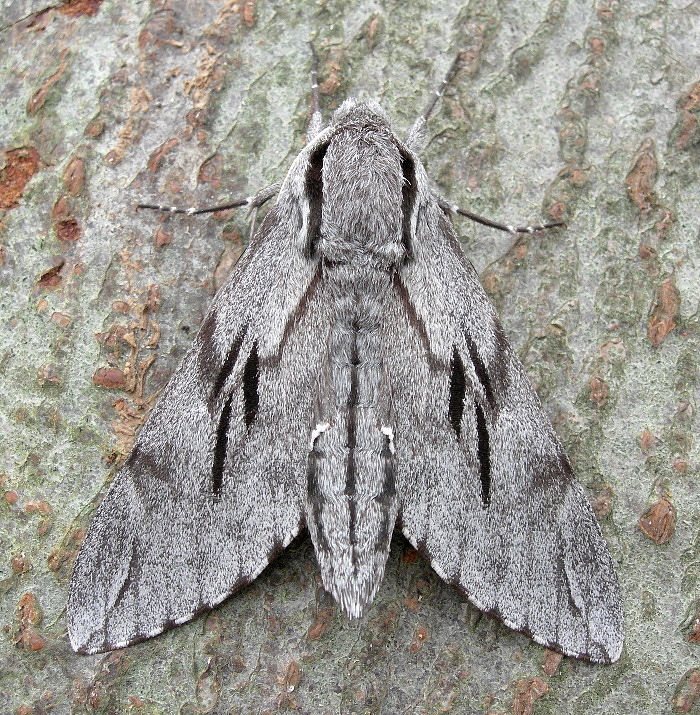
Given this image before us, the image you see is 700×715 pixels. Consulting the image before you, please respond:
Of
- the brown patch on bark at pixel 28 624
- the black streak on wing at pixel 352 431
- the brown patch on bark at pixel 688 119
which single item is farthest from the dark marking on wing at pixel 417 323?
the brown patch on bark at pixel 28 624

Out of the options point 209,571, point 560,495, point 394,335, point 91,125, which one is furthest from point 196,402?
point 560,495

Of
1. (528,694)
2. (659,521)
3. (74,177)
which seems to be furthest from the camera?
(74,177)

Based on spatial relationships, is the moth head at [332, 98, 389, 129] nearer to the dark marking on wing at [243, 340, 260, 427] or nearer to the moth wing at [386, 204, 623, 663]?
the moth wing at [386, 204, 623, 663]

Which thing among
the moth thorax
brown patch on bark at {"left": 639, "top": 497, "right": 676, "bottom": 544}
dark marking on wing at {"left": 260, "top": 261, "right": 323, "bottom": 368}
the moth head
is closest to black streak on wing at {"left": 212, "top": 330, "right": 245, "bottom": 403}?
dark marking on wing at {"left": 260, "top": 261, "right": 323, "bottom": 368}

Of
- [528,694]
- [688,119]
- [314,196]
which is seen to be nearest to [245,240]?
[314,196]

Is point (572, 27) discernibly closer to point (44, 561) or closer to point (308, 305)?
point (308, 305)

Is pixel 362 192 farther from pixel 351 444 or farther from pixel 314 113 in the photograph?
pixel 351 444
